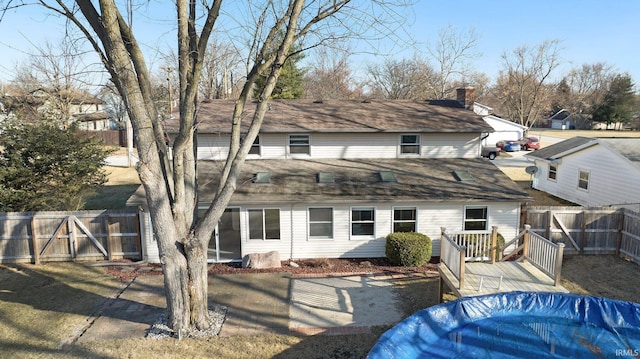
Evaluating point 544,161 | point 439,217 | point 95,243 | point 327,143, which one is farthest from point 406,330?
point 544,161

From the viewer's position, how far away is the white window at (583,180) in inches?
789

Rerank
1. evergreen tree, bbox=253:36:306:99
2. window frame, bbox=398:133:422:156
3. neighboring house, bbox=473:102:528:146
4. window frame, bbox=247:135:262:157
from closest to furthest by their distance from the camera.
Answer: window frame, bbox=247:135:262:157 → window frame, bbox=398:133:422:156 → evergreen tree, bbox=253:36:306:99 → neighboring house, bbox=473:102:528:146

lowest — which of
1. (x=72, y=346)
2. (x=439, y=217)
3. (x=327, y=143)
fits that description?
(x=72, y=346)

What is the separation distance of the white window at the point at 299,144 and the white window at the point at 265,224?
3571mm

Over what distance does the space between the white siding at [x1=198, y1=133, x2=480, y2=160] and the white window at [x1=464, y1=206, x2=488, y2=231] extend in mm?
3445

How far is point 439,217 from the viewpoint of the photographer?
13.9 metres

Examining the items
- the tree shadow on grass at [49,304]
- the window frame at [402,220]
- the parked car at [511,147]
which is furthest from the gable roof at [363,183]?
the parked car at [511,147]

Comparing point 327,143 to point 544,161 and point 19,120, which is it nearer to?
point 19,120

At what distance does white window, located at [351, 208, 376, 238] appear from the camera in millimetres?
13758

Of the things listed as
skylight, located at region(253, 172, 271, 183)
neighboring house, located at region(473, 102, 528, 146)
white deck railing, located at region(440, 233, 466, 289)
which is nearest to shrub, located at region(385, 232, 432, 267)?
white deck railing, located at region(440, 233, 466, 289)

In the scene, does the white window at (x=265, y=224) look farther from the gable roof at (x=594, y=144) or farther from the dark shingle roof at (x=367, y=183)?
the gable roof at (x=594, y=144)

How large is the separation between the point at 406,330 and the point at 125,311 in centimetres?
712

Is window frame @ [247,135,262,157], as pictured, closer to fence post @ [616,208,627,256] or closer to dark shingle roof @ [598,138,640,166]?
fence post @ [616,208,627,256]

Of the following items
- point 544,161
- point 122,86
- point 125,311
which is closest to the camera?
point 122,86
